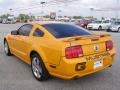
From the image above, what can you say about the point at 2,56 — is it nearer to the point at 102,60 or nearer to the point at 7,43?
the point at 7,43

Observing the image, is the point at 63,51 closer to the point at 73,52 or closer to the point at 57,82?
the point at 73,52

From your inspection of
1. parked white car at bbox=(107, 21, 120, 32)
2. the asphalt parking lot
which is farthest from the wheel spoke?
parked white car at bbox=(107, 21, 120, 32)

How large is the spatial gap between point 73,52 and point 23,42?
7.30 feet

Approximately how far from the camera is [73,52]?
16.3ft

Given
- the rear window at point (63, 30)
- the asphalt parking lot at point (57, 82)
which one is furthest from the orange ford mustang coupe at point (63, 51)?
the asphalt parking lot at point (57, 82)

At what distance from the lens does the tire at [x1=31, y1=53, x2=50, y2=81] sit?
18.4 ft

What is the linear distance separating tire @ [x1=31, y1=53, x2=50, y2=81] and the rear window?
74cm

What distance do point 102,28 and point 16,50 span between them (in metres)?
25.3

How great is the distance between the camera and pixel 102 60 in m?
5.42

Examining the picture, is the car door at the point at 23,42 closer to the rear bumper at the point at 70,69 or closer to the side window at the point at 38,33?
the side window at the point at 38,33

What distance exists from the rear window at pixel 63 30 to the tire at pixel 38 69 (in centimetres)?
74

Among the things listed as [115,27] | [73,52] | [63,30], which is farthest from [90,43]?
[115,27]

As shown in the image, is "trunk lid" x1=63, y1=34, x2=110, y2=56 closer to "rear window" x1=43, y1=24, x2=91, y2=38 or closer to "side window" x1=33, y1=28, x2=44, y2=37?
"rear window" x1=43, y1=24, x2=91, y2=38

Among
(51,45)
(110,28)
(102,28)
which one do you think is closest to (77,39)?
(51,45)
